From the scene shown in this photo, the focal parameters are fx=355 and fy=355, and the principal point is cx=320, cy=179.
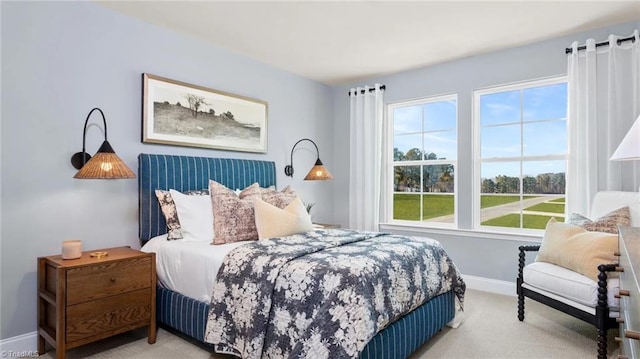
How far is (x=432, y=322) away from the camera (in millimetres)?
2486

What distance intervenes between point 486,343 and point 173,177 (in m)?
2.78

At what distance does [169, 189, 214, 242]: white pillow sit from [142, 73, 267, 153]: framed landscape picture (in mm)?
586

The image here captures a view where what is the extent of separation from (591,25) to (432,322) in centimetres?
291

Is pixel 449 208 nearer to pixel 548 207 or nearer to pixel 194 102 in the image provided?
pixel 548 207

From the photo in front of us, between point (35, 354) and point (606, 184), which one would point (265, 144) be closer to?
point (35, 354)

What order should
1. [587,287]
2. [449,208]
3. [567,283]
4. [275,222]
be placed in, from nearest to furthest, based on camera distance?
1. [587,287]
2. [567,283]
3. [275,222]
4. [449,208]

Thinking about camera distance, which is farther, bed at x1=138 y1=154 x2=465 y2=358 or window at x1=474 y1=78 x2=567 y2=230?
window at x1=474 y1=78 x2=567 y2=230

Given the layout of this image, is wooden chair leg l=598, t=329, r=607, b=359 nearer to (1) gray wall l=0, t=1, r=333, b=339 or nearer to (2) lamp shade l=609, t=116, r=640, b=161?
(2) lamp shade l=609, t=116, r=640, b=161

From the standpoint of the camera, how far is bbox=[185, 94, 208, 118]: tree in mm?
3289

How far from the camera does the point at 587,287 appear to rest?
2.32m

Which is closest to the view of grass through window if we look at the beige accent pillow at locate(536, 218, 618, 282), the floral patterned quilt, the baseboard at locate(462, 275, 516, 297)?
the baseboard at locate(462, 275, 516, 297)

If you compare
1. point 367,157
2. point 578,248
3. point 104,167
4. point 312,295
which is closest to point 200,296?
point 312,295

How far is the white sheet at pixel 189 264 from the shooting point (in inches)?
92.0

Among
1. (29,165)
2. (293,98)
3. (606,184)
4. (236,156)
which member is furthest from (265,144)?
(606,184)
